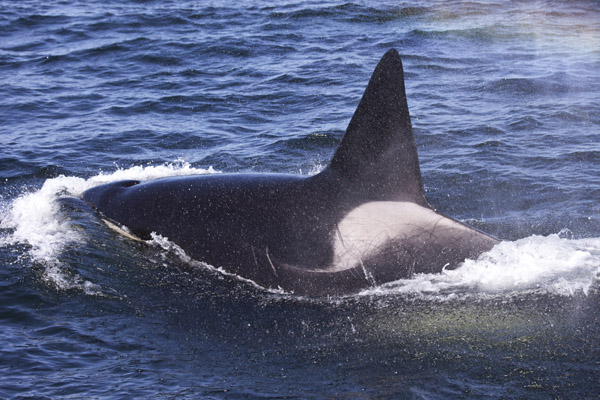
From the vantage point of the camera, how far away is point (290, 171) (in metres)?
12.6

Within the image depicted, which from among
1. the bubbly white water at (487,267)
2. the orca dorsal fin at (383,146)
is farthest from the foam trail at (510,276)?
the orca dorsal fin at (383,146)

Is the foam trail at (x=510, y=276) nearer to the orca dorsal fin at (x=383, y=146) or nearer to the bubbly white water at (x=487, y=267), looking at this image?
the bubbly white water at (x=487, y=267)

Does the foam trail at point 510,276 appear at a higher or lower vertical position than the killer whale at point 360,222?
lower

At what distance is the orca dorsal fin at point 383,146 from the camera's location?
6.97 m

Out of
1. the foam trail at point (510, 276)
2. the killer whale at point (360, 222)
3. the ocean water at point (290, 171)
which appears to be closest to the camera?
the ocean water at point (290, 171)

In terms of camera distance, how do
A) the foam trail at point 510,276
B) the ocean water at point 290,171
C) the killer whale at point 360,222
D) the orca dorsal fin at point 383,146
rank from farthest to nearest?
the foam trail at point 510,276, the killer whale at point 360,222, the orca dorsal fin at point 383,146, the ocean water at point 290,171

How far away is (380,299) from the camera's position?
7.25 m

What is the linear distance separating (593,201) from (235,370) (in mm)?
6920

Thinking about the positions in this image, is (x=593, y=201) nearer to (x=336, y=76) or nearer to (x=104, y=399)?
(x=104, y=399)

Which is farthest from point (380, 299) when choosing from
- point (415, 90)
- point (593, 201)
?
point (415, 90)

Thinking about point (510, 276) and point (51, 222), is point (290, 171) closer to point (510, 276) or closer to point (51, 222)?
point (51, 222)

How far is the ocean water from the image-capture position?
627 centimetres

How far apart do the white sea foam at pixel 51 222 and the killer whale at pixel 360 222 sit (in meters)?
2.15

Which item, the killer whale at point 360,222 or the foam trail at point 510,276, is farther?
the foam trail at point 510,276
